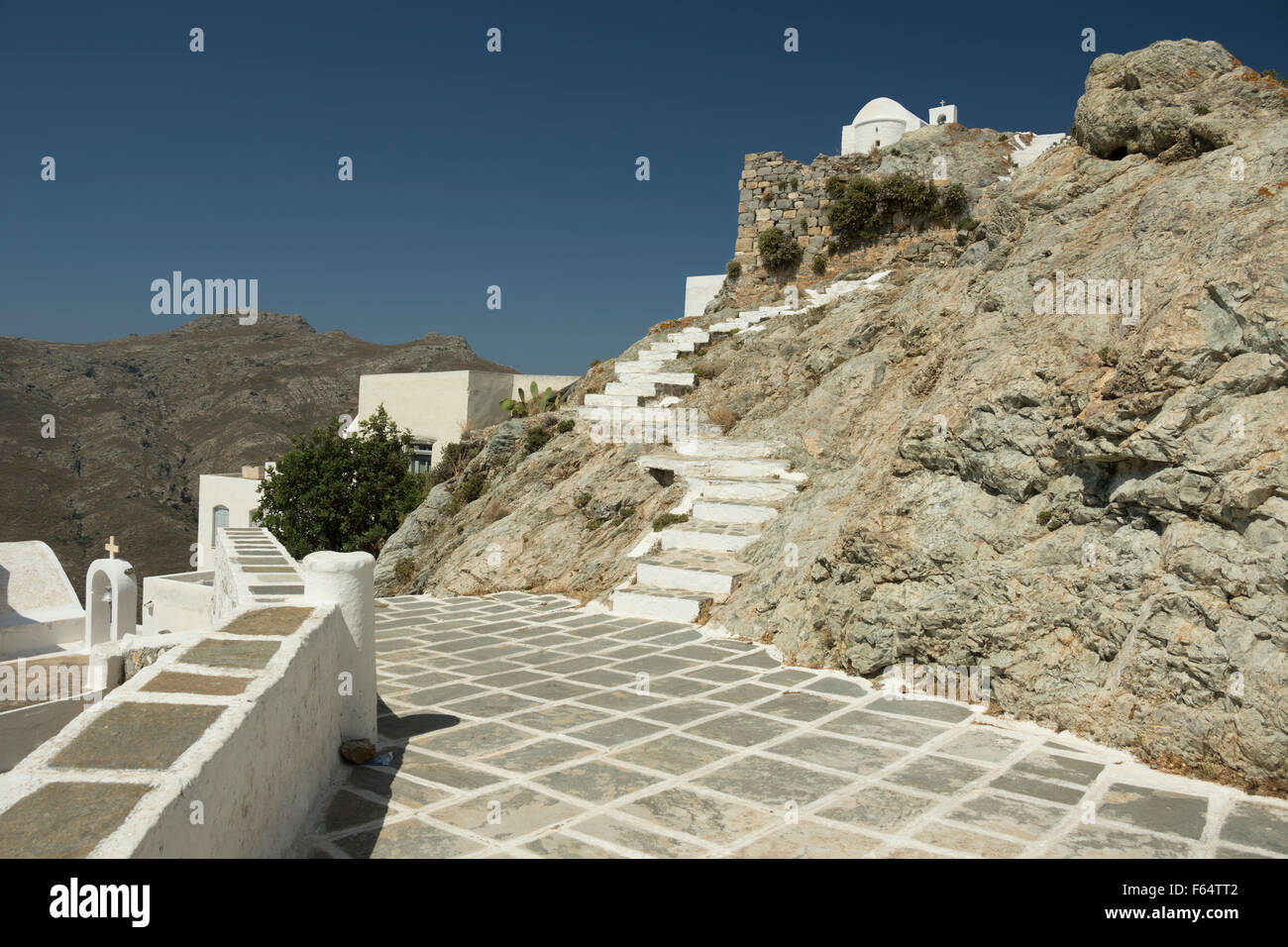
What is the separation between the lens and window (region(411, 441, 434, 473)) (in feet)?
89.1

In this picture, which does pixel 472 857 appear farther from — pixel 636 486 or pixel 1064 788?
pixel 636 486

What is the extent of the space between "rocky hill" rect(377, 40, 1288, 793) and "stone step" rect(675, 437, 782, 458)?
1.99 metres

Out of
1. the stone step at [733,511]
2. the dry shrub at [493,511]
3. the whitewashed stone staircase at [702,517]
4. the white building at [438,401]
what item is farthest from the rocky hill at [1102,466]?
the white building at [438,401]

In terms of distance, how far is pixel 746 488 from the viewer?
10.6m

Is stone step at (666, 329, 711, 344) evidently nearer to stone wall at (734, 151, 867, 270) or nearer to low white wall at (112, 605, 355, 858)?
stone wall at (734, 151, 867, 270)

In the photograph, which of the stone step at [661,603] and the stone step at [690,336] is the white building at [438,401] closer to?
the stone step at [690,336]

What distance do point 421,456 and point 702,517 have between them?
18.6 metres

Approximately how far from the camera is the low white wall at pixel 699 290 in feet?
87.9

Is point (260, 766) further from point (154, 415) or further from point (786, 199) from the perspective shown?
point (154, 415)

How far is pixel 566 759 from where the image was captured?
447cm

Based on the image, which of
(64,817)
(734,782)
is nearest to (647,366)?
(734,782)

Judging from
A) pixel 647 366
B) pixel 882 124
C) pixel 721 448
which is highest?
pixel 882 124

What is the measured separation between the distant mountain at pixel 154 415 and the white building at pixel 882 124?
33609mm

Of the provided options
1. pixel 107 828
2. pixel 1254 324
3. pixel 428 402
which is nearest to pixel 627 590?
pixel 1254 324
